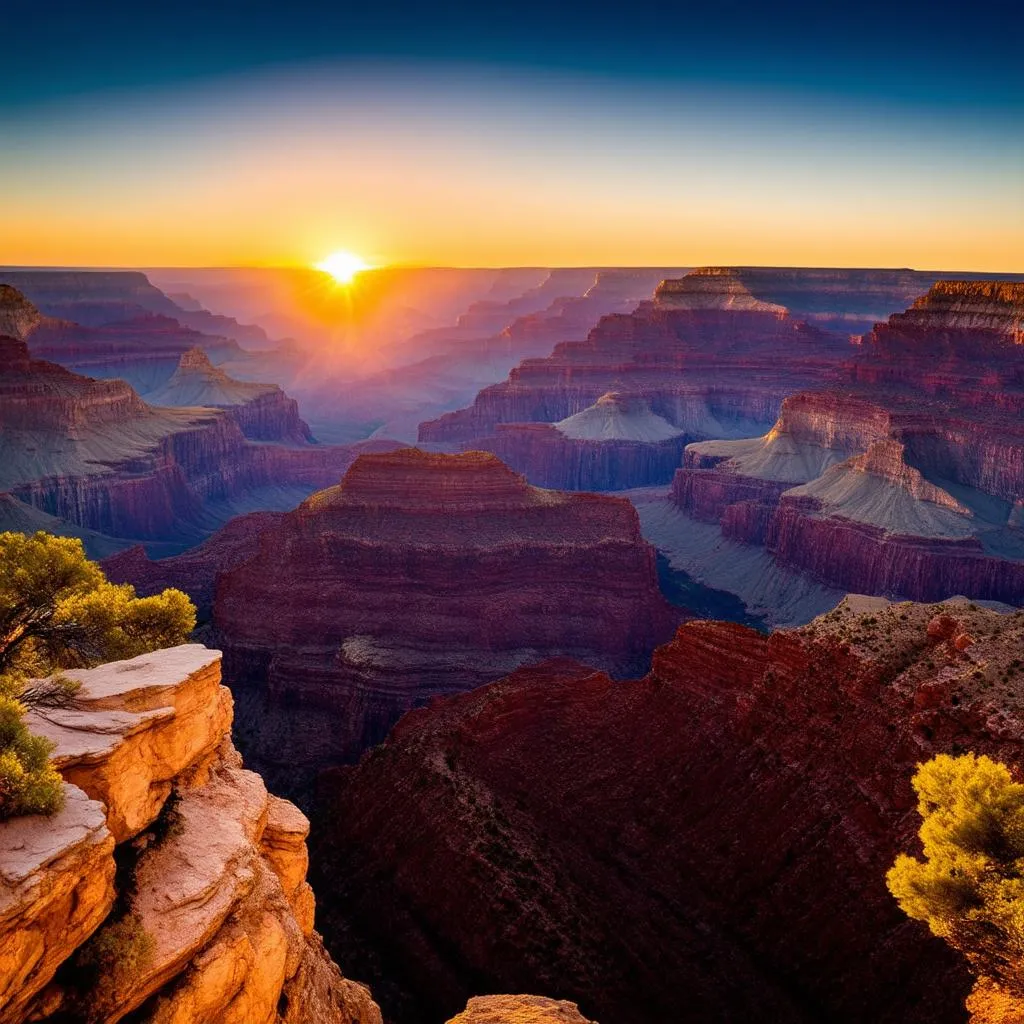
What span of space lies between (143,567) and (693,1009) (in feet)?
191

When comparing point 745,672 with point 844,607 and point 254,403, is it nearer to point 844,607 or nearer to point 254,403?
point 844,607

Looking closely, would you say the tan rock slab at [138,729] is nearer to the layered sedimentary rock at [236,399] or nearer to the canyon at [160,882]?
the canyon at [160,882]

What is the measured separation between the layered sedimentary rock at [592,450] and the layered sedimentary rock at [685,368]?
394 inches

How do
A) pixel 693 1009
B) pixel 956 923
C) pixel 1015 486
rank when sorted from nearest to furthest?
pixel 956 923
pixel 693 1009
pixel 1015 486

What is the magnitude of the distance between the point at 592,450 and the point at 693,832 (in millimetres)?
110370

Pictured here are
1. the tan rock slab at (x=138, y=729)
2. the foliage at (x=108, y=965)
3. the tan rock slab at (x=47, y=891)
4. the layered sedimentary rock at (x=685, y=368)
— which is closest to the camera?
the tan rock slab at (x=47, y=891)

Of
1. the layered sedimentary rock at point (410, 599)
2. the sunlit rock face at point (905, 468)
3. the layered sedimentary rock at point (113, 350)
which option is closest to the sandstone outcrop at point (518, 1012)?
the layered sedimentary rock at point (410, 599)

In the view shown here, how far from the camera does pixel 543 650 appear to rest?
61.2 metres

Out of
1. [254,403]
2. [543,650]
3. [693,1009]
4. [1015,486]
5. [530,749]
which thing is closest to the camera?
[693,1009]

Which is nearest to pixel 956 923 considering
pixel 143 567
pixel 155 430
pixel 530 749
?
pixel 530 749

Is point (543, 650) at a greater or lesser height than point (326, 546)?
lesser

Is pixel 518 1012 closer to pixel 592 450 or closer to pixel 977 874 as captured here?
pixel 977 874

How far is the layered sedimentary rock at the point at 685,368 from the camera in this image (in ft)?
518

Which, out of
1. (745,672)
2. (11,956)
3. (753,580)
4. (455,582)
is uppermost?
(11,956)
